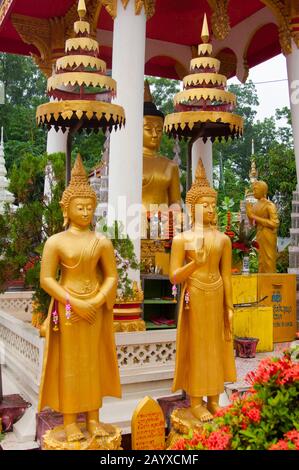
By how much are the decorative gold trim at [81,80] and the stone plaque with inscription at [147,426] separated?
249 centimetres

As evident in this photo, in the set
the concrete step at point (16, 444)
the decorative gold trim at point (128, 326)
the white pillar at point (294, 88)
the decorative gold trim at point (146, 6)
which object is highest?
the decorative gold trim at point (146, 6)

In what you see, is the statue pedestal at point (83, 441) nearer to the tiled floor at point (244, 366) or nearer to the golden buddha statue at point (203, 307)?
the golden buddha statue at point (203, 307)

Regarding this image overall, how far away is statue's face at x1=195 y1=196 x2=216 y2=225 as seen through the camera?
4072mm

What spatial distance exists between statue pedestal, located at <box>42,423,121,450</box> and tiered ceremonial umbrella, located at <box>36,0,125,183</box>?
2.45 metres

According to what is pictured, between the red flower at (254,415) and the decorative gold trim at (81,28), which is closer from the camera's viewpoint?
the red flower at (254,415)

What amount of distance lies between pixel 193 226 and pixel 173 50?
7.48 m

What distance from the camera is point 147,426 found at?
3695 millimetres

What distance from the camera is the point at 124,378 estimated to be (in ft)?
16.0

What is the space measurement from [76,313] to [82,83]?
1815 millimetres

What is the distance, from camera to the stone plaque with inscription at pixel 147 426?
144 inches

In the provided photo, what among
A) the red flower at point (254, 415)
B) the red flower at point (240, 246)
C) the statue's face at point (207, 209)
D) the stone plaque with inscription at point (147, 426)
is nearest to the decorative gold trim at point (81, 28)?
the statue's face at point (207, 209)

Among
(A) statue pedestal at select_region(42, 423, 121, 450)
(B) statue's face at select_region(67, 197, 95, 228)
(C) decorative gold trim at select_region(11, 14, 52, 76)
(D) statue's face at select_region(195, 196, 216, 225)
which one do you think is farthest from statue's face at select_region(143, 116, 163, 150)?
(A) statue pedestal at select_region(42, 423, 121, 450)

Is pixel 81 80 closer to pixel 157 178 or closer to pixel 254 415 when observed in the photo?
pixel 254 415

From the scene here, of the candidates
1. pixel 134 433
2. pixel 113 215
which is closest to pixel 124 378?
pixel 134 433
